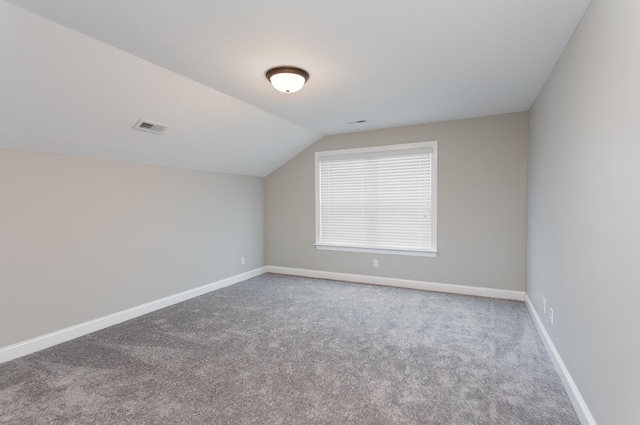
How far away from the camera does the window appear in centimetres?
463

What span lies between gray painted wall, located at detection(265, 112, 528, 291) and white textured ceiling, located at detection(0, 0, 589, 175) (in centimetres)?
50

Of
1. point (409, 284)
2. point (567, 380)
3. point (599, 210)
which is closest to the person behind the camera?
point (599, 210)

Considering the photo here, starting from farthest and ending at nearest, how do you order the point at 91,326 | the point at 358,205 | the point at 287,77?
the point at 358,205, the point at 91,326, the point at 287,77

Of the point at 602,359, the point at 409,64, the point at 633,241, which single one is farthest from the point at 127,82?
the point at 602,359

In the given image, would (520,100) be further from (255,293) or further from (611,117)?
(255,293)

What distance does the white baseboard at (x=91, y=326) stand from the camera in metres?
2.70

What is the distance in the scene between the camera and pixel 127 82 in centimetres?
262

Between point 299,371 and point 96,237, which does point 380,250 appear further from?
point 96,237

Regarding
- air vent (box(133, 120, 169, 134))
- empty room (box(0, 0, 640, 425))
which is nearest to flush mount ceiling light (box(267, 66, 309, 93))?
empty room (box(0, 0, 640, 425))

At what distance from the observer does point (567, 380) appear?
7.02 feet

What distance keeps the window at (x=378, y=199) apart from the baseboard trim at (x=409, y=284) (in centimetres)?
44

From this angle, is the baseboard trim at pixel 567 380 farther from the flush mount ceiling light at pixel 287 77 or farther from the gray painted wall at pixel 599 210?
the flush mount ceiling light at pixel 287 77

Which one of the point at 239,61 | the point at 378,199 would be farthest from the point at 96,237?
the point at 378,199

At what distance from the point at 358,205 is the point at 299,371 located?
313 centimetres
